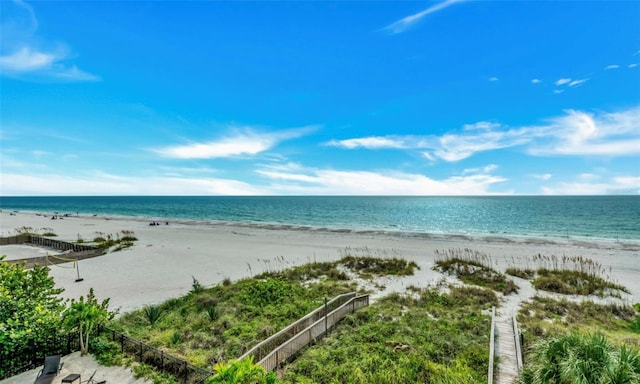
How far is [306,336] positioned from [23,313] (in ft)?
27.9

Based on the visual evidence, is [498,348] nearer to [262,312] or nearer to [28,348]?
[262,312]

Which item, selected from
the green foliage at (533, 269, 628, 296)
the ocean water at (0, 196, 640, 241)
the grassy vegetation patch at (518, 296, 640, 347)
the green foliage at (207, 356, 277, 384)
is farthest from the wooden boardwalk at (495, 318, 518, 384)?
the ocean water at (0, 196, 640, 241)

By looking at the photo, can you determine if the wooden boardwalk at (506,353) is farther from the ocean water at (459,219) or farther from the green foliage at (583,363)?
the ocean water at (459,219)

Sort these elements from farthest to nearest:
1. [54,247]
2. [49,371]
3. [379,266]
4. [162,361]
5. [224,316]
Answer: [54,247]
[379,266]
[224,316]
[162,361]
[49,371]

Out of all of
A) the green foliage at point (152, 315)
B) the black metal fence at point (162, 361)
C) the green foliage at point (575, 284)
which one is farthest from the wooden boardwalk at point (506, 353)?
the green foliage at point (152, 315)

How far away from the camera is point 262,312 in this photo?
13.5 m

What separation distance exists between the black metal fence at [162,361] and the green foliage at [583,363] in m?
7.65

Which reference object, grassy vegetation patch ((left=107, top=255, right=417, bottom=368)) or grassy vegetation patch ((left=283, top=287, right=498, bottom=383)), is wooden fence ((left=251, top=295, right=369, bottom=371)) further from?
grassy vegetation patch ((left=107, top=255, right=417, bottom=368))

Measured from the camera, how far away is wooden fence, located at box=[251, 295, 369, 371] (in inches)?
356

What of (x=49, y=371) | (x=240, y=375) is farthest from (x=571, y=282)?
(x=49, y=371)

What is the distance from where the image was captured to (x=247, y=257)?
27203 millimetres

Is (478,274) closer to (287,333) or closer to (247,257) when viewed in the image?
(287,333)

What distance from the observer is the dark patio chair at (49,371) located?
7430 millimetres

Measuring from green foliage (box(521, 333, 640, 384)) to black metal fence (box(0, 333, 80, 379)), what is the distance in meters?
12.8
